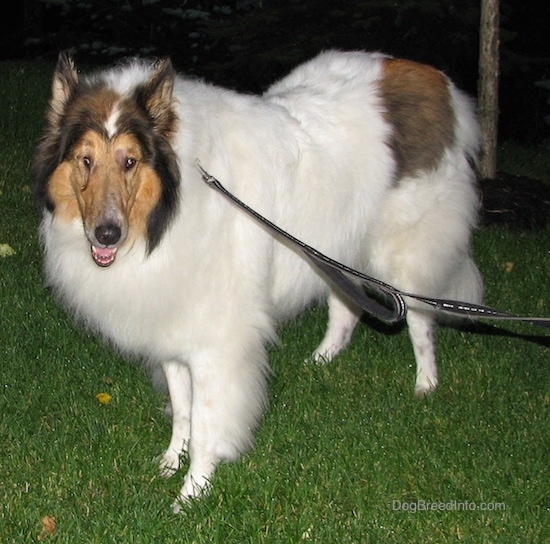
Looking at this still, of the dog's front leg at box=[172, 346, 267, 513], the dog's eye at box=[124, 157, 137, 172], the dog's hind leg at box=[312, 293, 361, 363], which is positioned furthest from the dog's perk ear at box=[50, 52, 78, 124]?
the dog's hind leg at box=[312, 293, 361, 363]

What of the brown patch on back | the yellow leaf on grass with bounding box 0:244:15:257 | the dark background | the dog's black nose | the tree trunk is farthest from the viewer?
the dark background

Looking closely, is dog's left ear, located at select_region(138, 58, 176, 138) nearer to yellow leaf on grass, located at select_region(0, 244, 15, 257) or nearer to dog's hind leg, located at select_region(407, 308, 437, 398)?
dog's hind leg, located at select_region(407, 308, 437, 398)

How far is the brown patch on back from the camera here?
4.90 metres

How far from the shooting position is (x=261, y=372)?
4.23 meters

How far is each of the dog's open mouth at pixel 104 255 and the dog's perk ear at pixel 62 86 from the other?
58cm

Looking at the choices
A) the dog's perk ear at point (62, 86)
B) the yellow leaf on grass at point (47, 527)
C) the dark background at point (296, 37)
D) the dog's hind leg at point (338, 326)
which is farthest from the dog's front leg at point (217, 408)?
the dark background at point (296, 37)

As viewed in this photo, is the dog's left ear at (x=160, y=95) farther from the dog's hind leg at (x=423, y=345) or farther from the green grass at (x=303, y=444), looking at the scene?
the dog's hind leg at (x=423, y=345)

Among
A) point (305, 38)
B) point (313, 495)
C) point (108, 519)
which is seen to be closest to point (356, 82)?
point (313, 495)

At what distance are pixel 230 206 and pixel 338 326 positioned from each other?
6.04ft

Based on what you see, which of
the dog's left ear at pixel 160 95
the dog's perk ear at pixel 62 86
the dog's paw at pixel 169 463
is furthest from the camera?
the dog's paw at pixel 169 463

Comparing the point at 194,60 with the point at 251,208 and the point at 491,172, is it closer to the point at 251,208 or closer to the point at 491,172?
the point at 491,172

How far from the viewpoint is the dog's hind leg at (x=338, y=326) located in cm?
573

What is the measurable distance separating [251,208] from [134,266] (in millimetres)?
605

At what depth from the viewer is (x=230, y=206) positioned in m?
4.14
